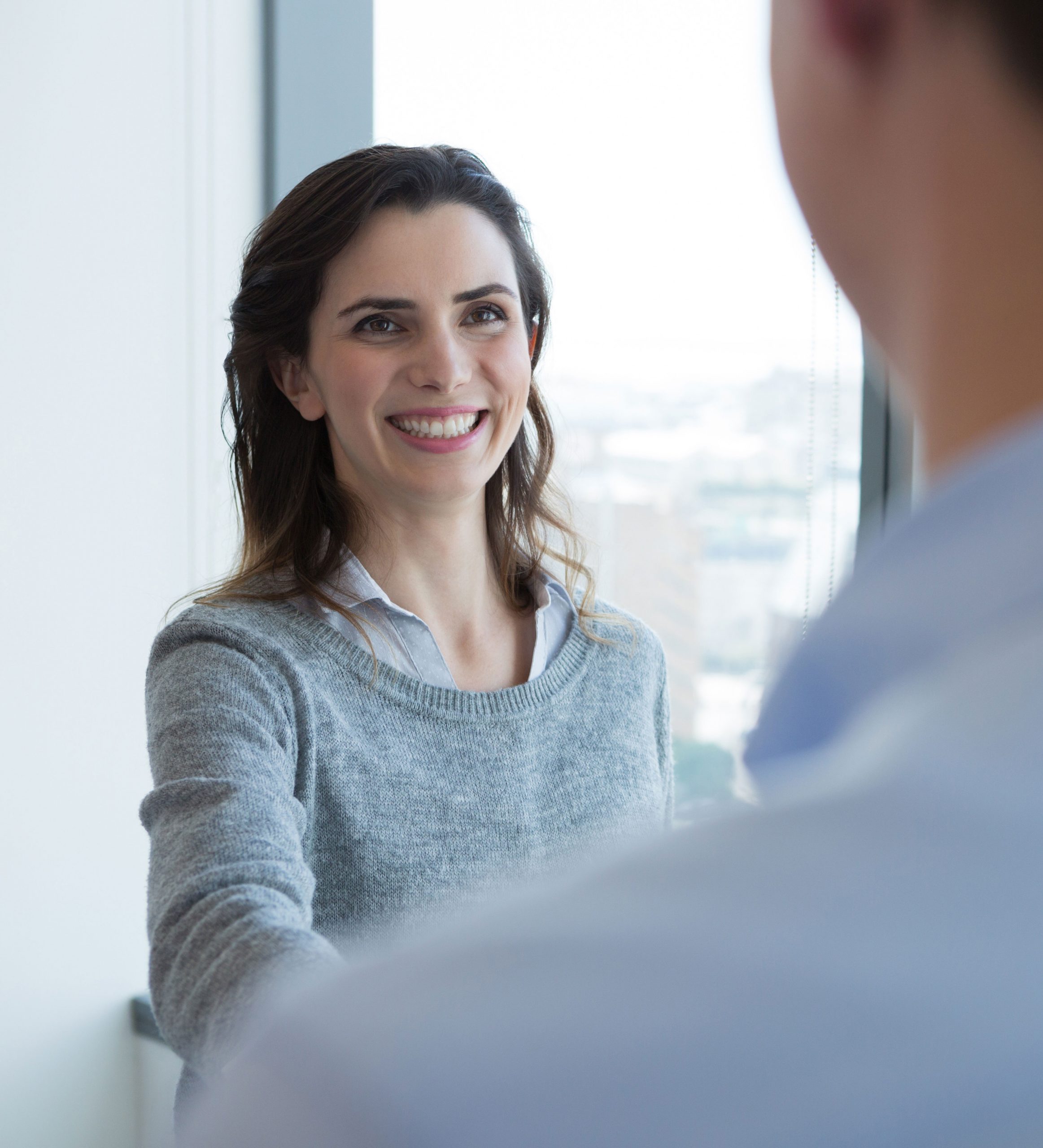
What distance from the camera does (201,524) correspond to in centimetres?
262

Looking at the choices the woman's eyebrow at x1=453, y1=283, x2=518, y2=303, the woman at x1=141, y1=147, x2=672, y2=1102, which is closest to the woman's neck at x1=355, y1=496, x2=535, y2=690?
the woman at x1=141, y1=147, x2=672, y2=1102

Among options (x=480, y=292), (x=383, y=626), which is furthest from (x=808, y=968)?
(x=480, y=292)

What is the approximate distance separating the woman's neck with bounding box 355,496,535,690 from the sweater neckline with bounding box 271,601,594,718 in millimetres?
40

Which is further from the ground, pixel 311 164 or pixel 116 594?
pixel 311 164

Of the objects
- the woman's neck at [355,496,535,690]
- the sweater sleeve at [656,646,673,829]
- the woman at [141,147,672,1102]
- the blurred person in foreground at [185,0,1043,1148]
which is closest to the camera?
the blurred person in foreground at [185,0,1043,1148]

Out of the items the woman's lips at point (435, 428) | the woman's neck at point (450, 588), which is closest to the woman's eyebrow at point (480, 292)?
the woman's lips at point (435, 428)

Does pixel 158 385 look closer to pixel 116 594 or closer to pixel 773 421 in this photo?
pixel 116 594

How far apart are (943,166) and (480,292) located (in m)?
1.31

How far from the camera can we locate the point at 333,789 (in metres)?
1.35

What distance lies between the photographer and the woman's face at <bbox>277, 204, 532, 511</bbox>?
1525 millimetres

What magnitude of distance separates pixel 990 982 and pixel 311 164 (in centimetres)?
268

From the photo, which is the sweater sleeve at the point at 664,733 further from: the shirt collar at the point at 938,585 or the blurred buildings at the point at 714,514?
the shirt collar at the point at 938,585

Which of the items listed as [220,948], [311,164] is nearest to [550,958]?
[220,948]

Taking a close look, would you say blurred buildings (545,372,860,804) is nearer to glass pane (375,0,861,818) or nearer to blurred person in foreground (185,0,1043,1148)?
glass pane (375,0,861,818)
